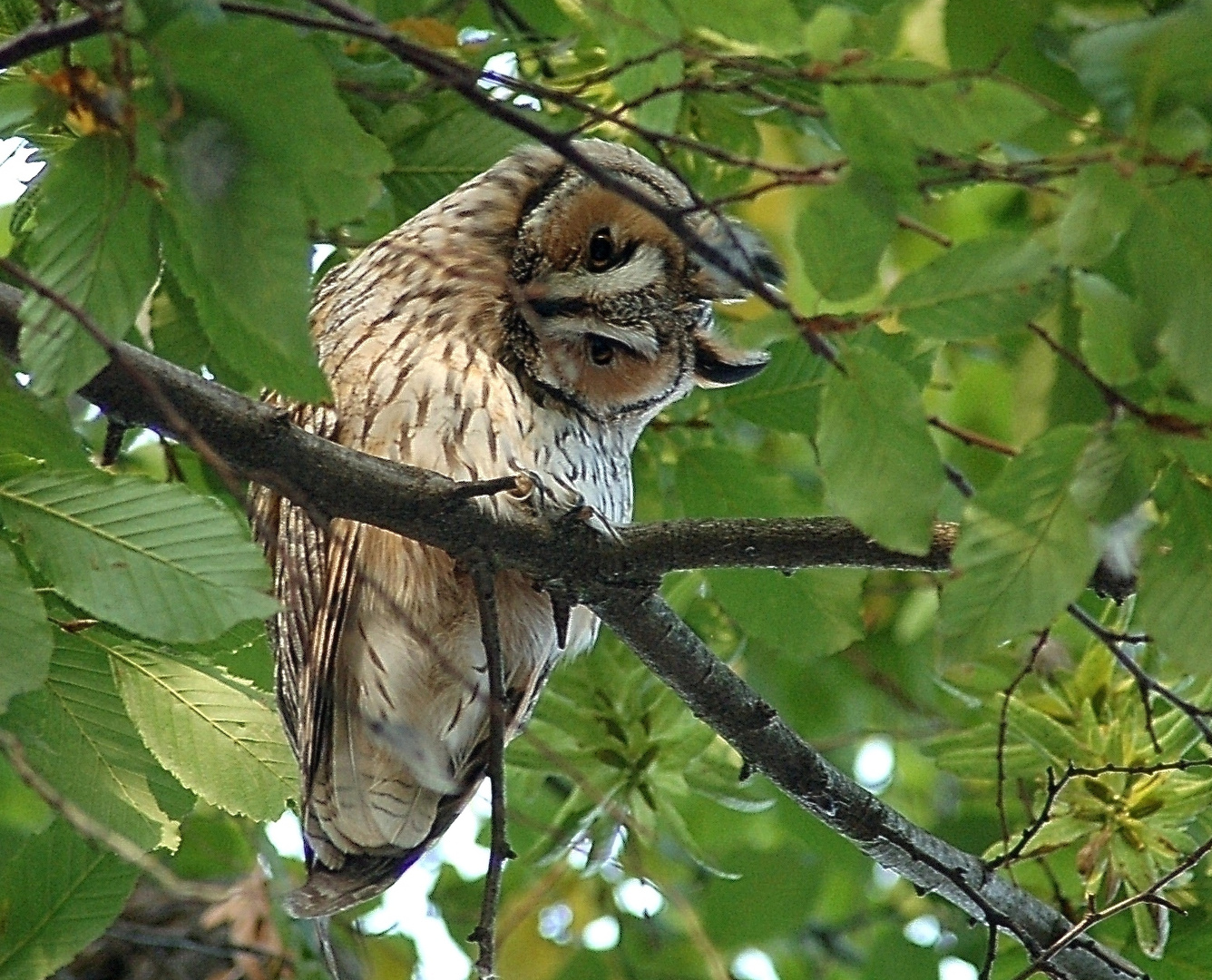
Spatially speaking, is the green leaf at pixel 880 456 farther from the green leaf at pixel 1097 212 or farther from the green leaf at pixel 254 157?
the green leaf at pixel 254 157

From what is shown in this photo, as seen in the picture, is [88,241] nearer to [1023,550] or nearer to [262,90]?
[262,90]

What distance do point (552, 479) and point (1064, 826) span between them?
0.87 metres

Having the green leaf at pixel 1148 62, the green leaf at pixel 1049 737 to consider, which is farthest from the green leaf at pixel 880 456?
the green leaf at pixel 1049 737

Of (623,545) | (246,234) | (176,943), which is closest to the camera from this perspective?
(246,234)

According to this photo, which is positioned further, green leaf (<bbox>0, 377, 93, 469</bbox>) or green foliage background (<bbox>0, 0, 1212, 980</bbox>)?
green leaf (<bbox>0, 377, 93, 469</bbox>)

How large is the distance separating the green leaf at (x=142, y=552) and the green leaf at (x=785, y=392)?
1010 millimetres

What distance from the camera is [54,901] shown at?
6.45 feet

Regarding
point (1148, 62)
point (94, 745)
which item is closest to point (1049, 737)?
point (94, 745)

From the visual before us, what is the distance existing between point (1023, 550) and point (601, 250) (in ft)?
3.79

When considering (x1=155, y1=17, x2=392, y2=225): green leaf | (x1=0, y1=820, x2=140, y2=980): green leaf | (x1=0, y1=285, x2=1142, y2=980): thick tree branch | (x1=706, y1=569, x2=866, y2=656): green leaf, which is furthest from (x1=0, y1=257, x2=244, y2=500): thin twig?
(x1=706, y1=569, x2=866, y2=656): green leaf

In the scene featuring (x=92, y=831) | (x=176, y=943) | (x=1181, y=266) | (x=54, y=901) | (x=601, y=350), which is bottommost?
(x=176, y=943)

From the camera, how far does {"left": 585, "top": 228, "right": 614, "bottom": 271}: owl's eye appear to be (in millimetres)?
2158

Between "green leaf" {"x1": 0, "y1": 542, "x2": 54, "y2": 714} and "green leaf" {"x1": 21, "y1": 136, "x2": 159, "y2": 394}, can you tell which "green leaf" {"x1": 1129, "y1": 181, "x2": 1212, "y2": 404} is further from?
"green leaf" {"x1": 0, "y1": 542, "x2": 54, "y2": 714}

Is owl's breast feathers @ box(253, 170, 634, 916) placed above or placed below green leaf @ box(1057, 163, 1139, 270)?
below
